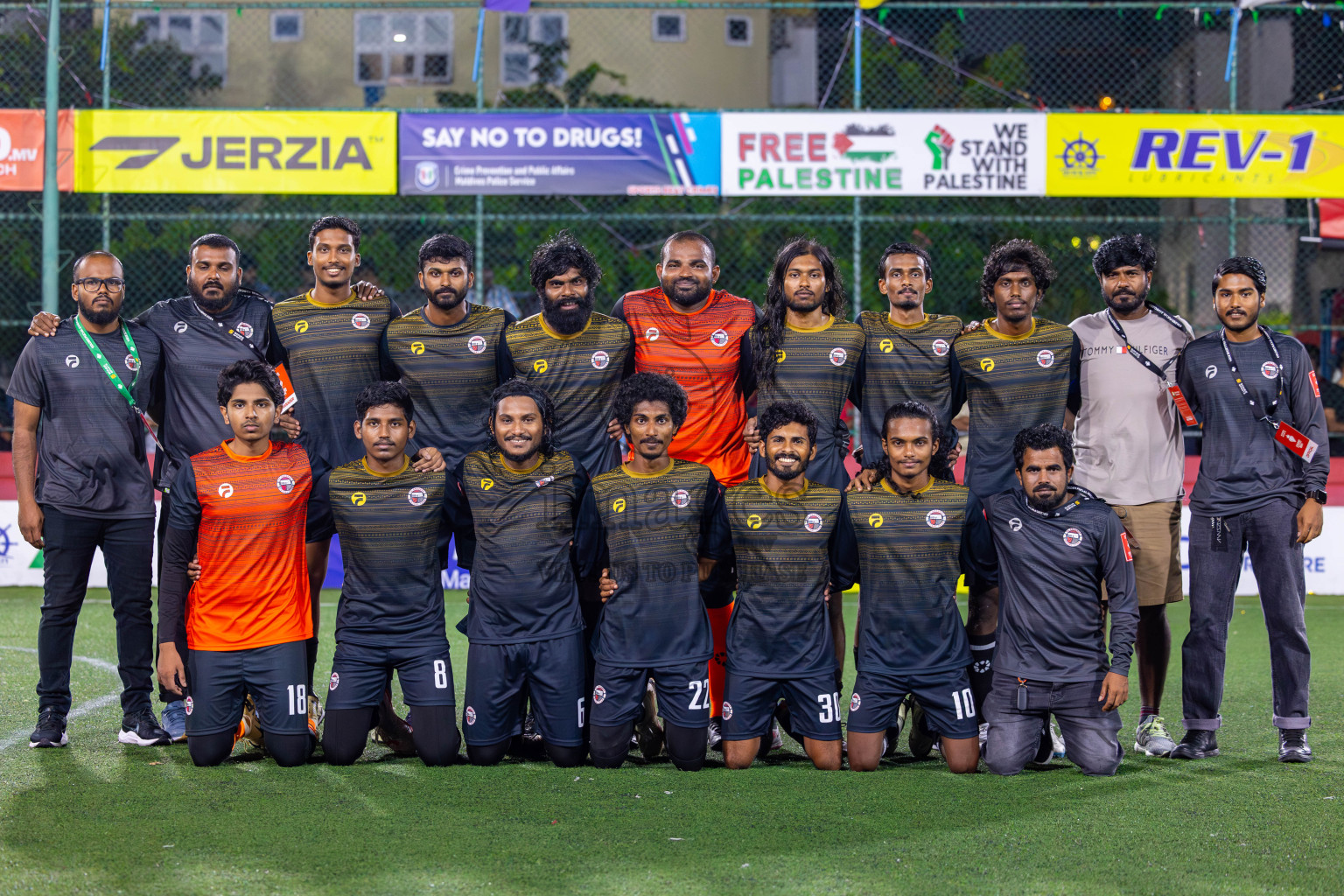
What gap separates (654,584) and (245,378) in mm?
1711

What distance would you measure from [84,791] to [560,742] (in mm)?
1653

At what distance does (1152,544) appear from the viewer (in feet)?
17.9

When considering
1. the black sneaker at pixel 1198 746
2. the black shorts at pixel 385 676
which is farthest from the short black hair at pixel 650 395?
the black sneaker at pixel 1198 746

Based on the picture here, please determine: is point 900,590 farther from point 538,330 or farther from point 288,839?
point 288,839

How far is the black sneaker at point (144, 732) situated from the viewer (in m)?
5.39

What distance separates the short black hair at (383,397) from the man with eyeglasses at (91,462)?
3.77ft

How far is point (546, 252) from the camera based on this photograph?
17.9ft

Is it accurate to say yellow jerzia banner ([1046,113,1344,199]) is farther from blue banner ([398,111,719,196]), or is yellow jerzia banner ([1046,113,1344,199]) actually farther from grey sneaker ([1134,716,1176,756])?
grey sneaker ([1134,716,1176,756])

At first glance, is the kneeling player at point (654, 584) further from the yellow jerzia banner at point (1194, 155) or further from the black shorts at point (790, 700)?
the yellow jerzia banner at point (1194, 155)

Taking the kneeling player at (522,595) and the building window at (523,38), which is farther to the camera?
the building window at (523,38)

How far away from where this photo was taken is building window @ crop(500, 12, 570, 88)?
17453 millimetres

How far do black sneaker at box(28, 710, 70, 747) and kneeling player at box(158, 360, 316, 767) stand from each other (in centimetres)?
60

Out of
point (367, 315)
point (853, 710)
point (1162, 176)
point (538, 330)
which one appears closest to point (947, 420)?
point (853, 710)

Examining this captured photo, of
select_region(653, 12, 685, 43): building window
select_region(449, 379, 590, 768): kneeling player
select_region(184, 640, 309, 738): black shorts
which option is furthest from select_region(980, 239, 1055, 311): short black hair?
select_region(653, 12, 685, 43): building window
